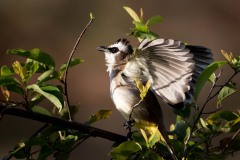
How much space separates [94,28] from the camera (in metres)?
8.82

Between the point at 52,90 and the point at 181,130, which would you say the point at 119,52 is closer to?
the point at 181,130

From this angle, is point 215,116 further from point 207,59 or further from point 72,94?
point 72,94

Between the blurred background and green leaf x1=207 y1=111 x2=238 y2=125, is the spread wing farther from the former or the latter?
the blurred background

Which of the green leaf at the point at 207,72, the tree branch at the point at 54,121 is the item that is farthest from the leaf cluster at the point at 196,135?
the tree branch at the point at 54,121

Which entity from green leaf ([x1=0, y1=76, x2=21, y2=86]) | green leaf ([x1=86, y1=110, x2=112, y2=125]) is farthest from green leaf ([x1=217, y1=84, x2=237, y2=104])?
green leaf ([x1=0, y1=76, x2=21, y2=86])

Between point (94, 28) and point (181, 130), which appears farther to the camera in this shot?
point (94, 28)

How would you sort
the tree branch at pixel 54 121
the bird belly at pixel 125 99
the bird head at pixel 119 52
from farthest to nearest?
the bird head at pixel 119 52, the bird belly at pixel 125 99, the tree branch at pixel 54 121

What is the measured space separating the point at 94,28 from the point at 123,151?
22.9 feet

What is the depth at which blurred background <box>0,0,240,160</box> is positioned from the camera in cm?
816

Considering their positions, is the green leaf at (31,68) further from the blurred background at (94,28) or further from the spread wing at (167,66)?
the blurred background at (94,28)

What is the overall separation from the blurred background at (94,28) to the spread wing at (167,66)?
15.7ft

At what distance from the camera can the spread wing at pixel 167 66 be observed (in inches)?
88.5

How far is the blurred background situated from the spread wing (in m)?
4.80

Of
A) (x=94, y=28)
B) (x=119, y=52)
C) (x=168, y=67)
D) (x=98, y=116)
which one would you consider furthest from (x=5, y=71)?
(x=94, y=28)
